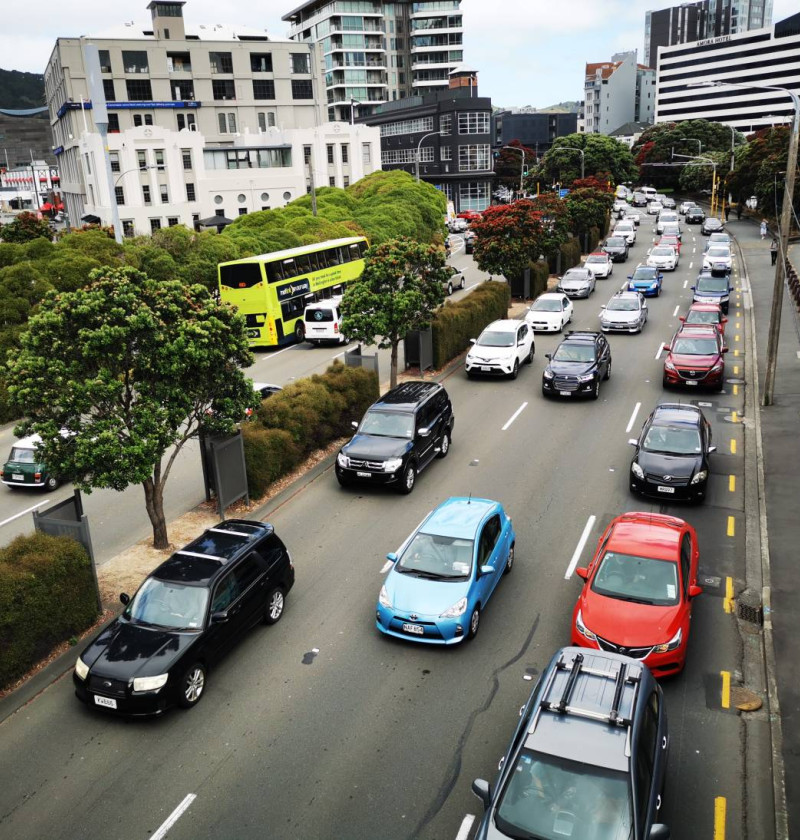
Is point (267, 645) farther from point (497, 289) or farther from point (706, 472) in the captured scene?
point (497, 289)

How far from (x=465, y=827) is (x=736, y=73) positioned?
607 feet

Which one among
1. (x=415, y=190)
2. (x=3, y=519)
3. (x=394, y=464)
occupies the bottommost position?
(x=3, y=519)

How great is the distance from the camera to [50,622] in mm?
11539

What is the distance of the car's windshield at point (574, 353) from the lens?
25220 mm

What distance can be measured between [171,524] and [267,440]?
284 centimetres

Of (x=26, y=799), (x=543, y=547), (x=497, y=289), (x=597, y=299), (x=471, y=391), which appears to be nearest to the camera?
(x=26, y=799)

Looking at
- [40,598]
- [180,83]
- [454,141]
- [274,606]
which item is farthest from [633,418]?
[454,141]

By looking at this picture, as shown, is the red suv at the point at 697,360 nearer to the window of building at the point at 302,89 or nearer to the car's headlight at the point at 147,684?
the car's headlight at the point at 147,684

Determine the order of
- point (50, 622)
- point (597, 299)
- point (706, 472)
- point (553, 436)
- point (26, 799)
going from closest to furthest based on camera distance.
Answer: point (26, 799)
point (50, 622)
point (706, 472)
point (553, 436)
point (597, 299)

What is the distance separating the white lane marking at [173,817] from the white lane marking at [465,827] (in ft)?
10.2

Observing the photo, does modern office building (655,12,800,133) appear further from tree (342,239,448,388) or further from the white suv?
tree (342,239,448,388)

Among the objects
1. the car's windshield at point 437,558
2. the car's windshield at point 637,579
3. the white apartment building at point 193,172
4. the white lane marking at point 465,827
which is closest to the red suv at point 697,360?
the car's windshield at point 637,579

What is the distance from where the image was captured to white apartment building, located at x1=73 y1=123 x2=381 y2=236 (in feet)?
228

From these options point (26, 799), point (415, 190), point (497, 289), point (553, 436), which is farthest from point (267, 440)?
point (415, 190)
